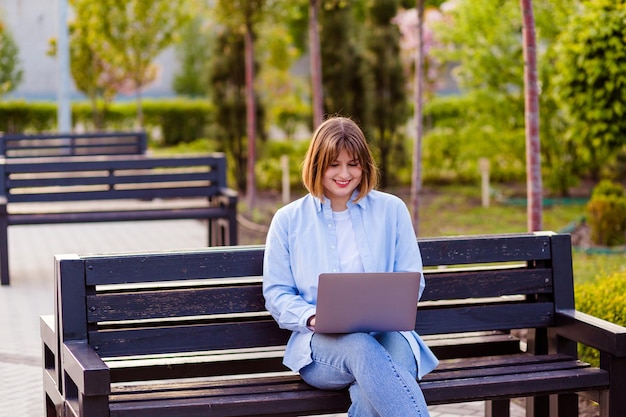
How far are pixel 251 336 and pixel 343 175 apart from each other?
0.75m

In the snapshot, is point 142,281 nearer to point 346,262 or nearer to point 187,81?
point 346,262

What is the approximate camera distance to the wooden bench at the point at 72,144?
14.6m

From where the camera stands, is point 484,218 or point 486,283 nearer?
point 486,283

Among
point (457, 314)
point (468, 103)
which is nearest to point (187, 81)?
point (468, 103)

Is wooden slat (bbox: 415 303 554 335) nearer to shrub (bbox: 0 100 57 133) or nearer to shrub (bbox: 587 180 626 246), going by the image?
shrub (bbox: 587 180 626 246)

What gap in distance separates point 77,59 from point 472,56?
9.77 meters

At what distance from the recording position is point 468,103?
1645cm

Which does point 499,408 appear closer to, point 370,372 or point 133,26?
point 370,372

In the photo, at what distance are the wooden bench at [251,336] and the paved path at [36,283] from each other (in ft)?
3.10

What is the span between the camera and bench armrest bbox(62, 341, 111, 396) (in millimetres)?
3953

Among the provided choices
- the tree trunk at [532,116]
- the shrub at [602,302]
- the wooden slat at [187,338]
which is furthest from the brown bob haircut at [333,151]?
the tree trunk at [532,116]

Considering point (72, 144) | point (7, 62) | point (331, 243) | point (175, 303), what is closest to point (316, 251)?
point (331, 243)

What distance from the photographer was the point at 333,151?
4.55 meters

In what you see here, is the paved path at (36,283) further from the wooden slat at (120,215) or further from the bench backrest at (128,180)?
the bench backrest at (128,180)
